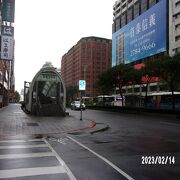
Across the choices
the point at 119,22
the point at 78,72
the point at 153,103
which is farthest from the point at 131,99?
the point at 78,72

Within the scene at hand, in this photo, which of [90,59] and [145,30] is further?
[90,59]

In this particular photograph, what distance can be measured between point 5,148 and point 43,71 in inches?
865

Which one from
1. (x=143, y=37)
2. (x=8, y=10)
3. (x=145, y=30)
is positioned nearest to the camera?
(x=8, y=10)

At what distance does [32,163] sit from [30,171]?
0.95 m

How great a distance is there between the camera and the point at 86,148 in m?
11.5

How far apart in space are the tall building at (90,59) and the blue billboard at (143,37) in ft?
114

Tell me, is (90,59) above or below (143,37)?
above

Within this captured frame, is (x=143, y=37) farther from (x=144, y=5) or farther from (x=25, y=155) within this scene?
(x=25, y=155)

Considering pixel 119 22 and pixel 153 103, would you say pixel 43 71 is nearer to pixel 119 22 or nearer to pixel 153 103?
pixel 153 103

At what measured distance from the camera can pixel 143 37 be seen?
95062mm

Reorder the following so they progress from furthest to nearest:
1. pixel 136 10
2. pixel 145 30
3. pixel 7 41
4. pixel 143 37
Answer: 1. pixel 136 10
2. pixel 143 37
3. pixel 145 30
4. pixel 7 41

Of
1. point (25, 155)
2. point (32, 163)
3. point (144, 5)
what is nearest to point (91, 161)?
point (32, 163)

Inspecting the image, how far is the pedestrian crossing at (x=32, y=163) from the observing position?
724 centimetres

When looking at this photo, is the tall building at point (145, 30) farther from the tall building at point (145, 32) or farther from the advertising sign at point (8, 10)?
the advertising sign at point (8, 10)
